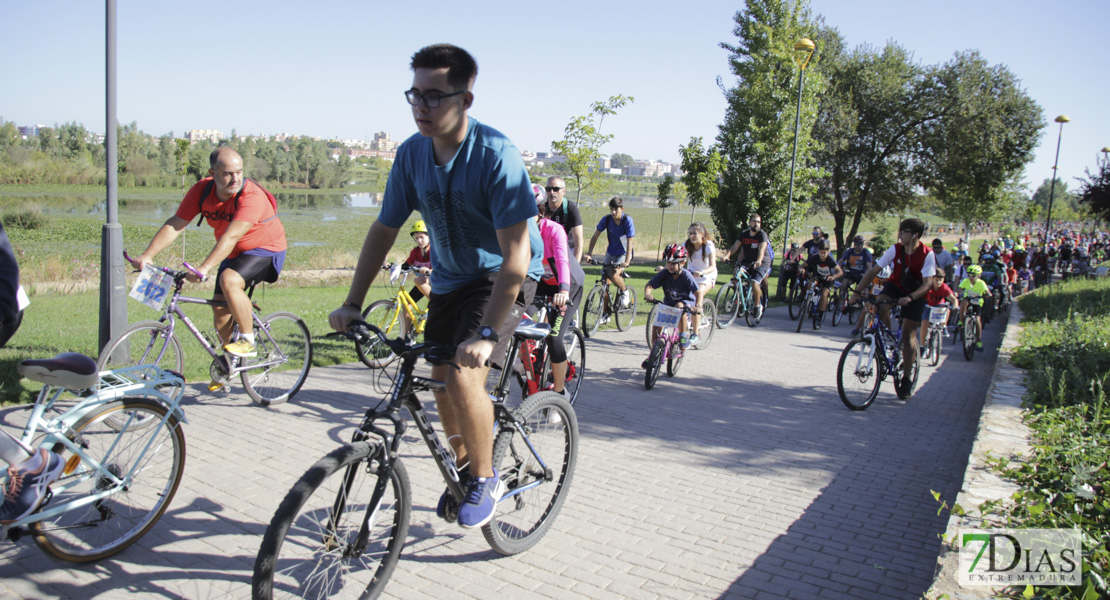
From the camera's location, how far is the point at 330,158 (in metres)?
98.4

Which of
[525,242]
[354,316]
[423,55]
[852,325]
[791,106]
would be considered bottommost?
[852,325]

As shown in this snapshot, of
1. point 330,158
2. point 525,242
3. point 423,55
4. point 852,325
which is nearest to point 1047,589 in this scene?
point 525,242

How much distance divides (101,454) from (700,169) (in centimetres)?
2327

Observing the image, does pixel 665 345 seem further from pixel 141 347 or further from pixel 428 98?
pixel 428 98

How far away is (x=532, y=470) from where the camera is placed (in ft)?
12.4

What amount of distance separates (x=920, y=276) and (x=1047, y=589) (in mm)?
5676

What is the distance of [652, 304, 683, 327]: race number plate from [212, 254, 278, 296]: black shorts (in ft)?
13.9

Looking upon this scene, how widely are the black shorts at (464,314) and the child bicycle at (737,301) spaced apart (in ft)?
34.8

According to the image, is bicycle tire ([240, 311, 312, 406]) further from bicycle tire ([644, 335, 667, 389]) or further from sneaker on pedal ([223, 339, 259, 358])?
bicycle tire ([644, 335, 667, 389])

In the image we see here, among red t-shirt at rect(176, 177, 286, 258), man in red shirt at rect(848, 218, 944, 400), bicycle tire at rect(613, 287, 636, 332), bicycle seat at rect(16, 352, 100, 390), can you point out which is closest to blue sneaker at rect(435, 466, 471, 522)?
bicycle seat at rect(16, 352, 100, 390)

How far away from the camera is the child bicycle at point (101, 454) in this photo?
121 inches

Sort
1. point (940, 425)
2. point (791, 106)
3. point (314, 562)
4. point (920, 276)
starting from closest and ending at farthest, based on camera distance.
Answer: point (314, 562)
point (940, 425)
point (920, 276)
point (791, 106)

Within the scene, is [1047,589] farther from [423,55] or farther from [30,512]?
[30,512]

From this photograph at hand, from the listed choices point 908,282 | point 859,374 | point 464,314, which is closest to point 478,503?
point 464,314
